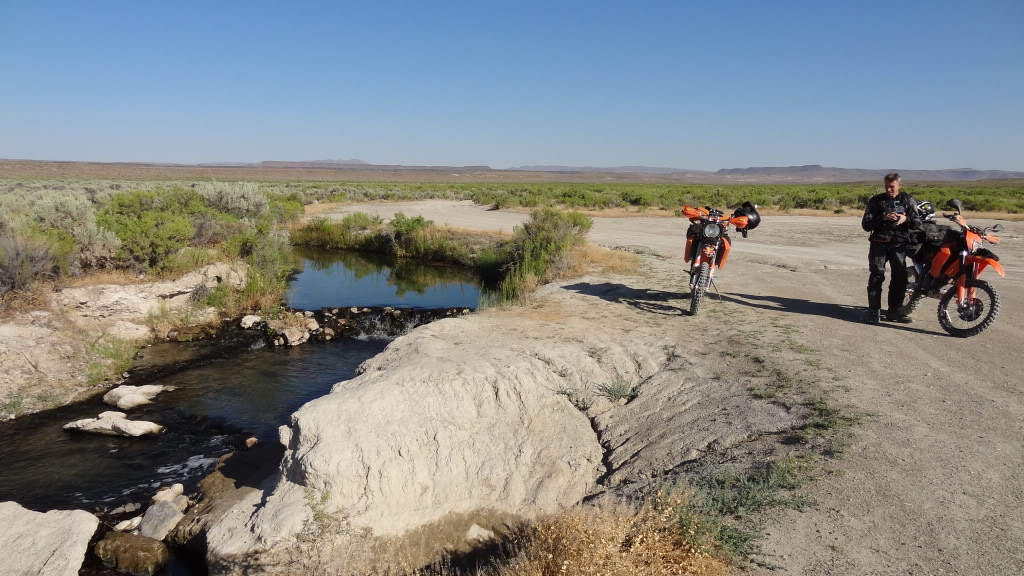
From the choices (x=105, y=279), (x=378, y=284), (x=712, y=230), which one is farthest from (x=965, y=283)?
(x=105, y=279)

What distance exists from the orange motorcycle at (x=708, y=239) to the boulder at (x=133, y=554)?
7.81 metres

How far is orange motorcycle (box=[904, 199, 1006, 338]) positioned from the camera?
24.1 feet

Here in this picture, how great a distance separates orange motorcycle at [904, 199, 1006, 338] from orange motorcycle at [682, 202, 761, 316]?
2.51 meters

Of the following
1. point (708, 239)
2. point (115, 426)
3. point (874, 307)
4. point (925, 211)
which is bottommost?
point (115, 426)

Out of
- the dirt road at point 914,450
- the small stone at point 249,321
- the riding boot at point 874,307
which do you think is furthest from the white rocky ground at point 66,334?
the riding boot at point 874,307

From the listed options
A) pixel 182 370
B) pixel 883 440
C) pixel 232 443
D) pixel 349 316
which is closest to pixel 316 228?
pixel 349 316

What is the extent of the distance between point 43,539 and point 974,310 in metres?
11.0

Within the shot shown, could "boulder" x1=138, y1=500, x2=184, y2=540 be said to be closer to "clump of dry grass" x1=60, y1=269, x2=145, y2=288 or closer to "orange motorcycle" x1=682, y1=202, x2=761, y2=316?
"orange motorcycle" x1=682, y1=202, x2=761, y2=316

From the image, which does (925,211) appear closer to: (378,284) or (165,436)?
(165,436)

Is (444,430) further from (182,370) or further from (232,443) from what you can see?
(182,370)

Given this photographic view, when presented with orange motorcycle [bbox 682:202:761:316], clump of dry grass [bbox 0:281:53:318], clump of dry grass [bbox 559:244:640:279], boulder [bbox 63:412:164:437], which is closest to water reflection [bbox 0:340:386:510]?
boulder [bbox 63:412:164:437]

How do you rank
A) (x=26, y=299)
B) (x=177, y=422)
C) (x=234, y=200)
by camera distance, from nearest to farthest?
1. (x=177, y=422)
2. (x=26, y=299)
3. (x=234, y=200)

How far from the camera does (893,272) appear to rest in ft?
26.6

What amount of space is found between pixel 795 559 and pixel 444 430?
11.4ft
